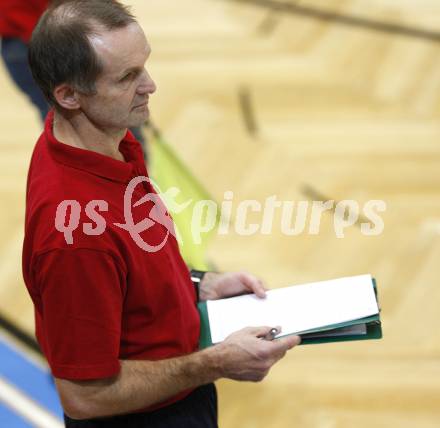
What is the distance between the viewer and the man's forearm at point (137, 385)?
149cm

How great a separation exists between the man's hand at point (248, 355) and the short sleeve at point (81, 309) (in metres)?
0.22

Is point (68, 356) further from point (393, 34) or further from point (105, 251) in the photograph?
point (393, 34)

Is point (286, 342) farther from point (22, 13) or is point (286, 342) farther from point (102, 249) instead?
point (22, 13)

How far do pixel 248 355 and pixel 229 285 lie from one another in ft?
0.94

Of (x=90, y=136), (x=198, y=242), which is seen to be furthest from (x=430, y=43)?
(x=90, y=136)

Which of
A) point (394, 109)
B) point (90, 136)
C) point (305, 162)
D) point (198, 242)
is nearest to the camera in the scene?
point (90, 136)

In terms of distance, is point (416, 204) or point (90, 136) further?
point (416, 204)

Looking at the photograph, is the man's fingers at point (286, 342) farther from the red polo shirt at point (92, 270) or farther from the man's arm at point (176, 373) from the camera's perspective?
the red polo shirt at point (92, 270)

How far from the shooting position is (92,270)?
139 centimetres

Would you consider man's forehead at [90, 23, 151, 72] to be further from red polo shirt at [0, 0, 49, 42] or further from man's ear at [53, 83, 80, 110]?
red polo shirt at [0, 0, 49, 42]

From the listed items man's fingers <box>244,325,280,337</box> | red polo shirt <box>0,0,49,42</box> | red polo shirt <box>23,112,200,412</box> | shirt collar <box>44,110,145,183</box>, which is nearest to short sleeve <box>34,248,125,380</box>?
red polo shirt <box>23,112,200,412</box>

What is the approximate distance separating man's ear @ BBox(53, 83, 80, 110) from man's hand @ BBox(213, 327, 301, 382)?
514 millimetres

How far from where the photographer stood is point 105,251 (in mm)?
1400

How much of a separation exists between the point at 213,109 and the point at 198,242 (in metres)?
1.69
